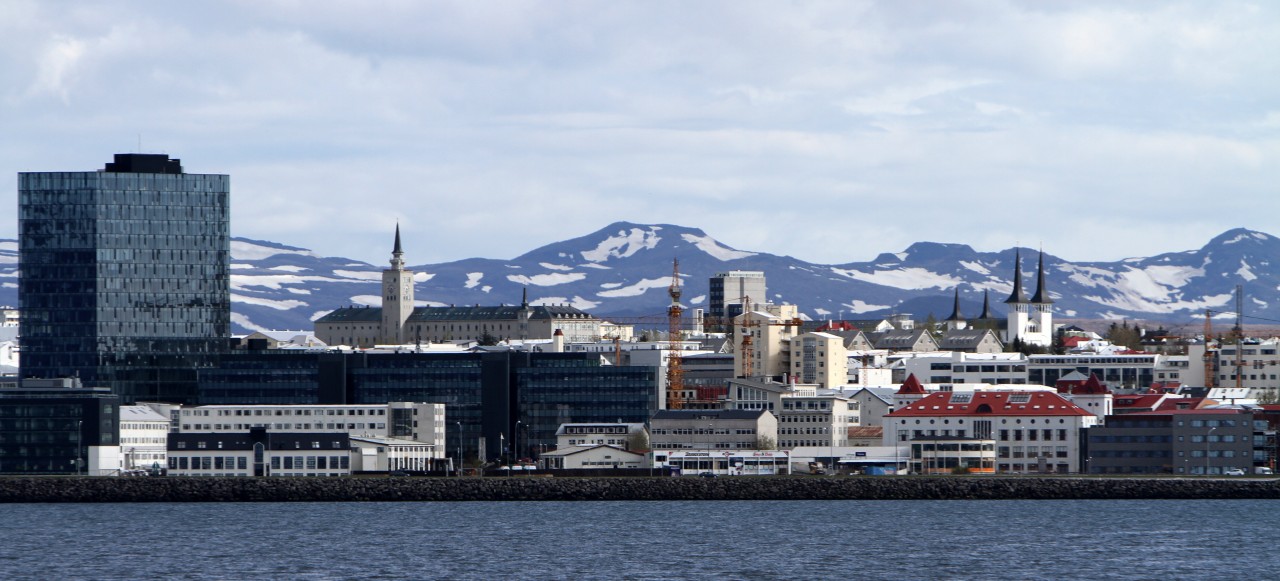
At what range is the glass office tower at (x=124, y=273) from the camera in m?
170

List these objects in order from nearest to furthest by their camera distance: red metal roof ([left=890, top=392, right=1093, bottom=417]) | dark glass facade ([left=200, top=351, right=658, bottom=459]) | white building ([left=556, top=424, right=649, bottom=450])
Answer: red metal roof ([left=890, top=392, right=1093, bottom=417]) < white building ([left=556, top=424, right=649, bottom=450]) < dark glass facade ([left=200, top=351, right=658, bottom=459])

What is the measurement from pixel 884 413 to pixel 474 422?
91.3ft

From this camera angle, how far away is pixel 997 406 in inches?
5709

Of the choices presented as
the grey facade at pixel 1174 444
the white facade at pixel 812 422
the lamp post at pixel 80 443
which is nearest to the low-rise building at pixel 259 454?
the lamp post at pixel 80 443

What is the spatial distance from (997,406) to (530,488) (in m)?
35.3

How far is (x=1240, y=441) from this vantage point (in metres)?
132

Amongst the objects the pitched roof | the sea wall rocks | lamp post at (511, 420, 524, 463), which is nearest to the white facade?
the pitched roof

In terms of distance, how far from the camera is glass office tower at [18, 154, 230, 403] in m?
170

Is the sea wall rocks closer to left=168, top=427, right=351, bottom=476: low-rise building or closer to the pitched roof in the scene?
left=168, top=427, right=351, bottom=476: low-rise building

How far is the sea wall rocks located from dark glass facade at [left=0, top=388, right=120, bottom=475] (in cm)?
1861

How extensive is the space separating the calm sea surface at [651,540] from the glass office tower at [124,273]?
52.8 metres

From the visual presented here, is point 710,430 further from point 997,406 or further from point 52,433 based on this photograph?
point 52,433

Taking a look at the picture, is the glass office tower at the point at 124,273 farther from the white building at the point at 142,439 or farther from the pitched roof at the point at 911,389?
the pitched roof at the point at 911,389

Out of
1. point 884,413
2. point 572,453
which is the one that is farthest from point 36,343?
point 884,413
